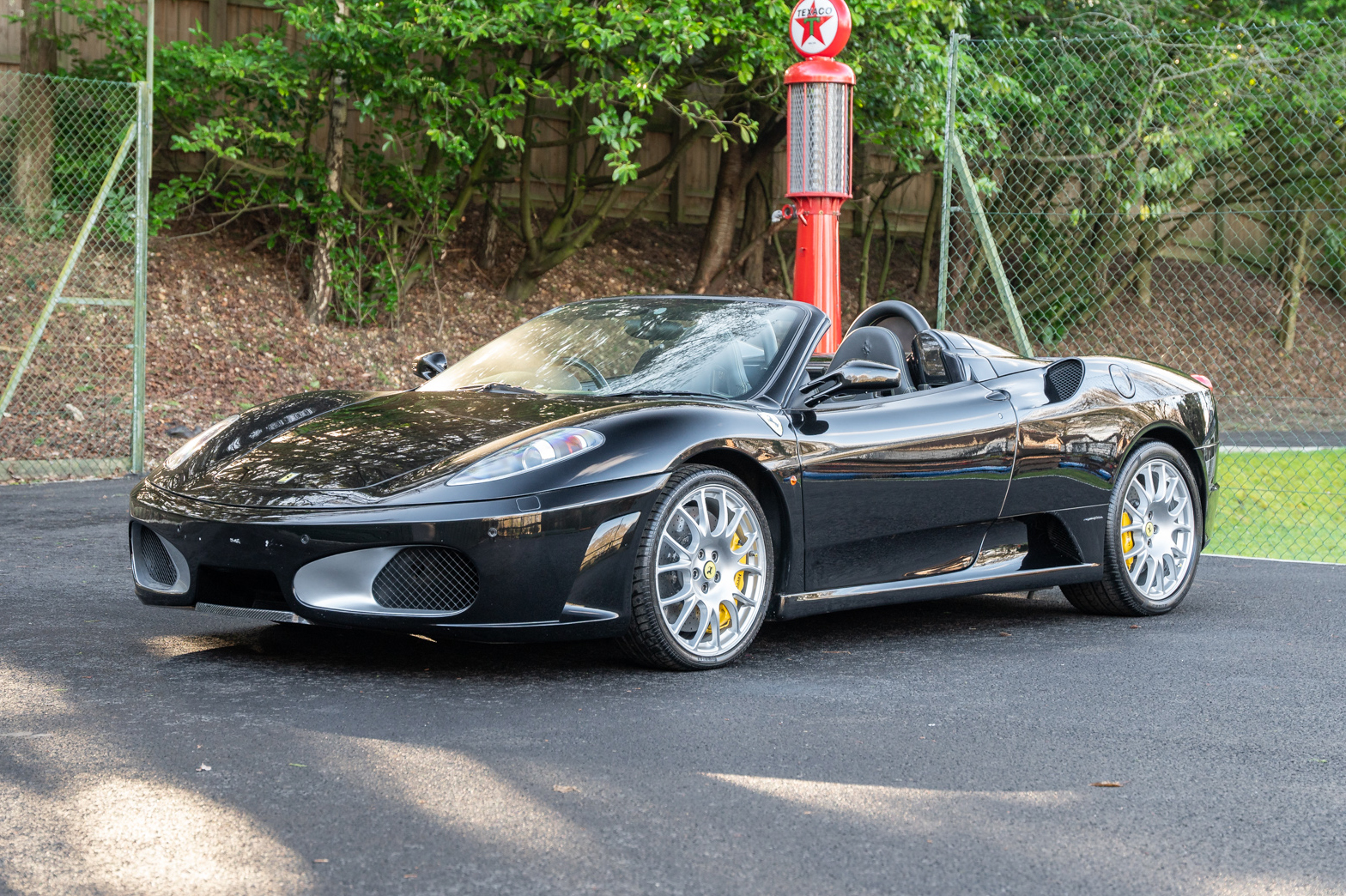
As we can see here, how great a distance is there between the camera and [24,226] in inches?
514

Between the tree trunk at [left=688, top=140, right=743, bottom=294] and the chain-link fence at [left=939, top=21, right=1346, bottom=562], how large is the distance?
2.64 meters

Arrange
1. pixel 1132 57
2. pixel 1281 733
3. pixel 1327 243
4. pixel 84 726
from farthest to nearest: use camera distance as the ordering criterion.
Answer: pixel 1327 243
pixel 1132 57
pixel 1281 733
pixel 84 726

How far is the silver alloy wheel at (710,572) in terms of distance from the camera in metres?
4.57

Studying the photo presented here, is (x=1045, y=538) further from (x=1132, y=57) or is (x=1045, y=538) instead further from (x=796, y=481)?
(x=1132, y=57)

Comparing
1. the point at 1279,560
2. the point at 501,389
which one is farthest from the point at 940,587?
the point at 1279,560

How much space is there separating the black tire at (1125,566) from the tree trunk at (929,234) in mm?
13019

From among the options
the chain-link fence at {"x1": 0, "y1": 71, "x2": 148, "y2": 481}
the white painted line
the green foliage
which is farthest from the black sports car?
the green foliage

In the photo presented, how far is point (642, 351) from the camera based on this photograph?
534cm

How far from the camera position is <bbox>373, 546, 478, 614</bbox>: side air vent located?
14.0 ft

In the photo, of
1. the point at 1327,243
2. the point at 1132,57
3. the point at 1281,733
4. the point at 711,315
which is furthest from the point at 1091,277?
the point at 1281,733

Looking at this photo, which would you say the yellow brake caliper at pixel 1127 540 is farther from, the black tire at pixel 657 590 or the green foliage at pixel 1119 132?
the green foliage at pixel 1119 132

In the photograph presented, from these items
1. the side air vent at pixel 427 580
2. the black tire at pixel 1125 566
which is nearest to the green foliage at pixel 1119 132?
the black tire at pixel 1125 566

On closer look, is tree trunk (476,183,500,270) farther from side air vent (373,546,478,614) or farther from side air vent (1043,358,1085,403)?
side air vent (373,546,478,614)

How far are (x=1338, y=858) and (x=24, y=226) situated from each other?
41.4ft
